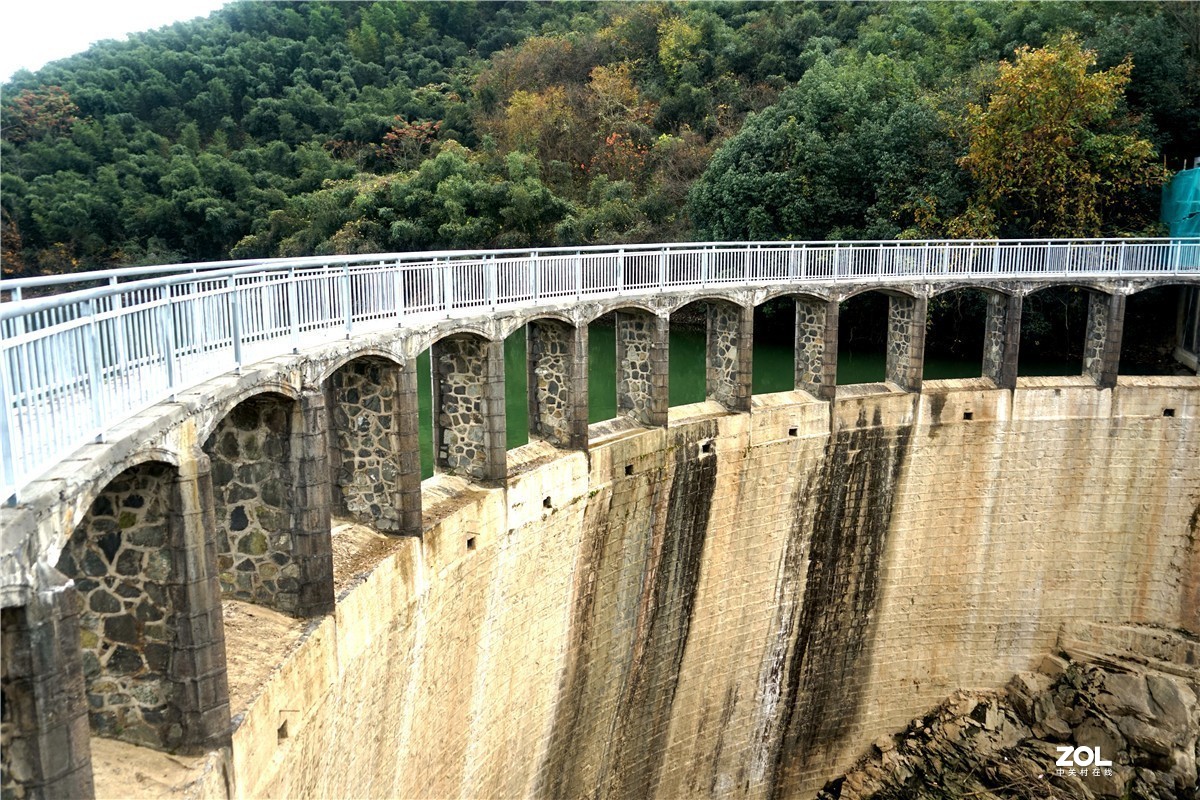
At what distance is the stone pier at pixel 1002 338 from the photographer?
2273cm

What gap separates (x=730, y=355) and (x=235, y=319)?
494 inches

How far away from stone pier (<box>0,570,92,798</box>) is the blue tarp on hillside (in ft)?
90.5

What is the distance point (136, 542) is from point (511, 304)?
7.99 meters

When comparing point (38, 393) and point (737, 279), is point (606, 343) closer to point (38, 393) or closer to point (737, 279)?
point (737, 279)

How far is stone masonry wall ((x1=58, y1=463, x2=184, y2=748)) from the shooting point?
8.37m

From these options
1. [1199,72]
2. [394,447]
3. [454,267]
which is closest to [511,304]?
[454,267]

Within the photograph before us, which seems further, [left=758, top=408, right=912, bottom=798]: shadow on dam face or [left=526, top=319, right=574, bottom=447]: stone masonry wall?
[left=758, top=408, right=912, bottom=798]: shadow on dam face

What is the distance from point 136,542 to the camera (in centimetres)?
845

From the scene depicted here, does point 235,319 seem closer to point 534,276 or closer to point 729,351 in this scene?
point 534,276

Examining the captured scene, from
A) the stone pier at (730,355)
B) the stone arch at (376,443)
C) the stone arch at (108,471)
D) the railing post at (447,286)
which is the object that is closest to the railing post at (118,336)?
the stone arch at (108,471)

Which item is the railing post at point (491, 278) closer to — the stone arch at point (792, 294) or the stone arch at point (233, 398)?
the stone arch at point (233, 398)

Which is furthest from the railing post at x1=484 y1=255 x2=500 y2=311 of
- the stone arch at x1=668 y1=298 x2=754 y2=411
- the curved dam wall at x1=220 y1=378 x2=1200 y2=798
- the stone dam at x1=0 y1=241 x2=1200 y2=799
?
the stone arch at x1=668 y1=298 x2=754 y2=411

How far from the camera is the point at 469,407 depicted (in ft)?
50.8

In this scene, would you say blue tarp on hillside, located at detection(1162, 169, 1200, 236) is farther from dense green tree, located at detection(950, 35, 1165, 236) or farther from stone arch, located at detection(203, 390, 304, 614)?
stone arch, located at detection(203, 390, 304, 614)
